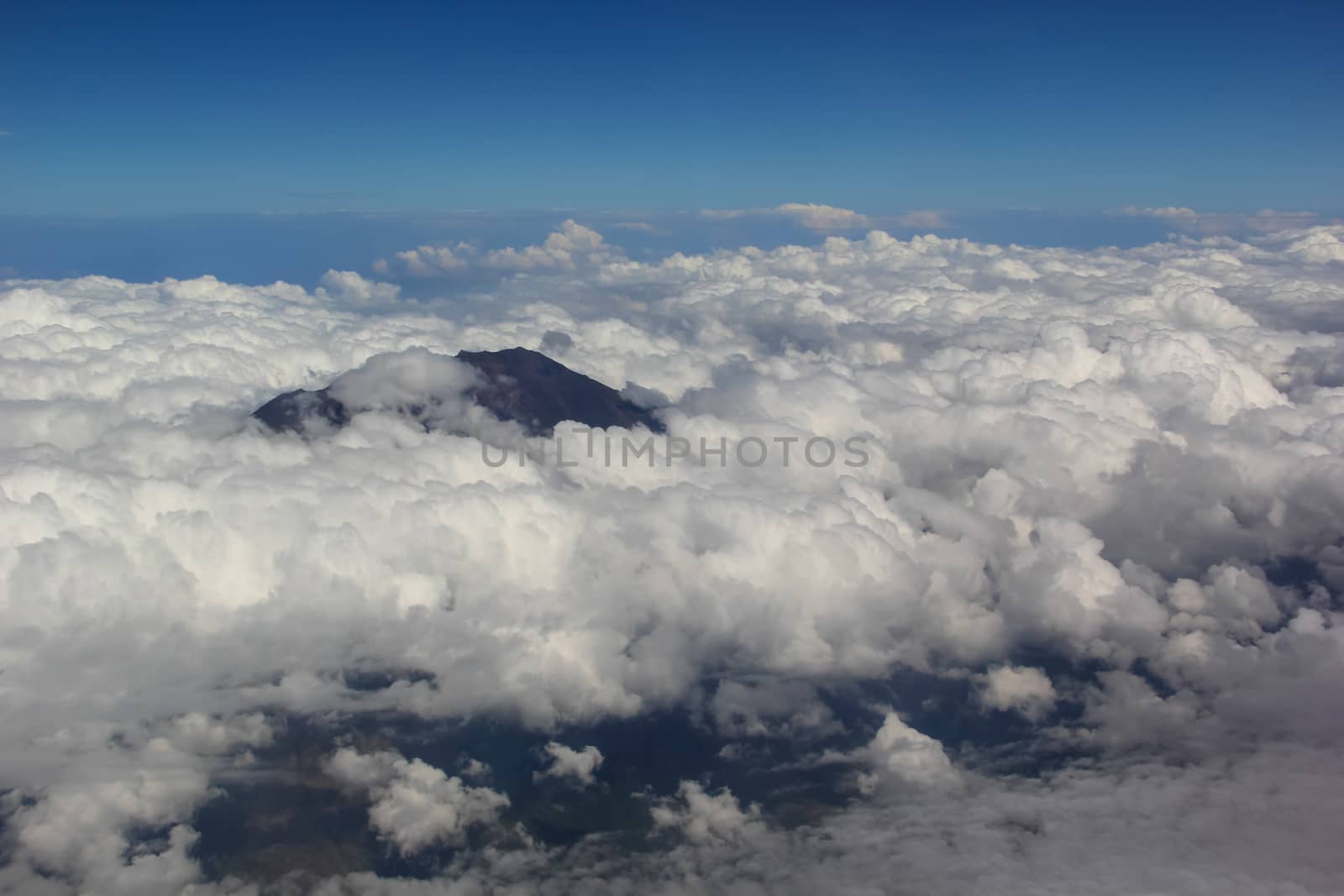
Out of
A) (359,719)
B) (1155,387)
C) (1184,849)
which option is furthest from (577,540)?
(1155,387)

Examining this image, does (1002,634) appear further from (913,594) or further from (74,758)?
(74,758)

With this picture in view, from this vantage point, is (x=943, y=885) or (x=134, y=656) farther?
(x=134, y=656)

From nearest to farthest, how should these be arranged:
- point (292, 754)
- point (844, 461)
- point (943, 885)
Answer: point (943, 885) → point (292, 754) → point (844, 461)

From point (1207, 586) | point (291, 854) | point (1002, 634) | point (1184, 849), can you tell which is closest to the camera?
point (1184, 849)

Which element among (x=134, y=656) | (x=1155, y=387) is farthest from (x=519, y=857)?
(x=1155, y=387)

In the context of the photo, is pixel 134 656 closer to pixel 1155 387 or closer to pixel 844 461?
pixel 844 461

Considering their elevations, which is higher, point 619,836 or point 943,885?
point 943,885

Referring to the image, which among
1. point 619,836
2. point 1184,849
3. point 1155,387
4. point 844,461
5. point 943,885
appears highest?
point 1155,387
